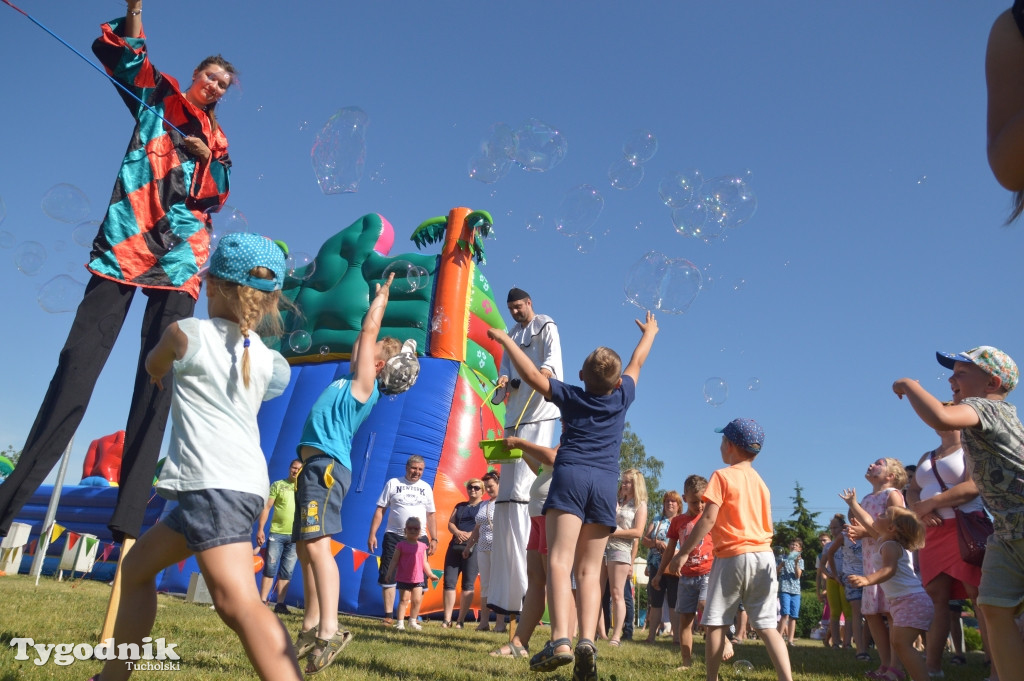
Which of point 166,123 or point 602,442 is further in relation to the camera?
point 602,442

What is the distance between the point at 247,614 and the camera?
2.12 meters

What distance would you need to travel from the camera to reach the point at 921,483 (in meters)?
5.23

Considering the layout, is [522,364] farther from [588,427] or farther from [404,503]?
[404,503]

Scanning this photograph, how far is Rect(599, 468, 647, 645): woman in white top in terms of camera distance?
754cm

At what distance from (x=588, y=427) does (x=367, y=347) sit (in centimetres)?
121

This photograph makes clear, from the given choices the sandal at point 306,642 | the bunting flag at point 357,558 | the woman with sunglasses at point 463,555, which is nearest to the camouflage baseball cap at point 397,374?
the sandal at point 306,642

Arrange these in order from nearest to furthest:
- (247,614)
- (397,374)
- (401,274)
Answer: (247,614)
(397,374)
(401,274)

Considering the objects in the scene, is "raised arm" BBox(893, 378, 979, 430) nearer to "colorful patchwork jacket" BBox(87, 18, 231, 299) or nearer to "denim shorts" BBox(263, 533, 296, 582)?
"colorful patchwork jacket" BBox(87, 18, 231, 299)

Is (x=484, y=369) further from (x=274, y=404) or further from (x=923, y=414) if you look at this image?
(x=923, y=414)

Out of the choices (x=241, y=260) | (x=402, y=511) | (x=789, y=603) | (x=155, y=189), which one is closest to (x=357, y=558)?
(x=402, y=511)

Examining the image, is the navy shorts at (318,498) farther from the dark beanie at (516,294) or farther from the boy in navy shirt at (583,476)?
the dark beanie at (516,294)

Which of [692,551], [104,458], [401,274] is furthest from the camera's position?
[104,458]

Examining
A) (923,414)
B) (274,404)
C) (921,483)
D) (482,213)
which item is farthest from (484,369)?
(923,414)

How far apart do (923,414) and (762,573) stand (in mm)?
1652
